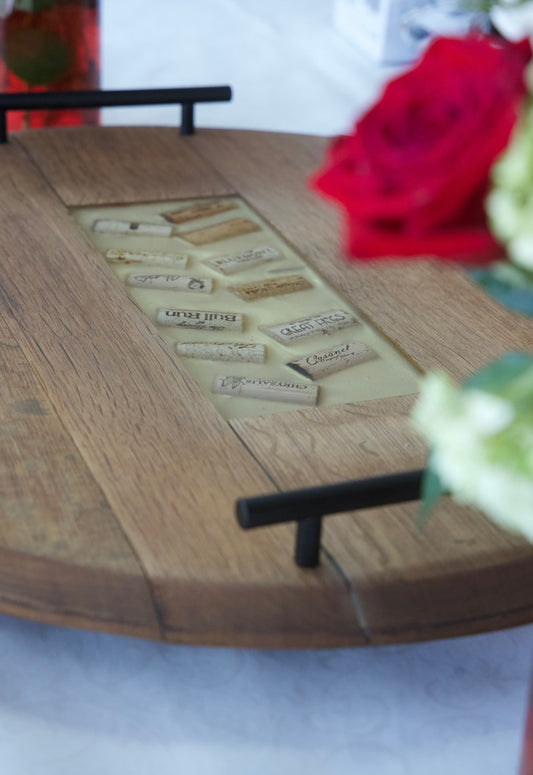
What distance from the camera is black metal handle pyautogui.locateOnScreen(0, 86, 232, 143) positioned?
1.55 m

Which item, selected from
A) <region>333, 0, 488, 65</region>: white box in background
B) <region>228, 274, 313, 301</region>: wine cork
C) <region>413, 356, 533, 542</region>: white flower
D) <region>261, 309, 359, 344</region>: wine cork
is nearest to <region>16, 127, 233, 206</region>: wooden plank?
<region>228, 274, 313, 301</region>: wine cork

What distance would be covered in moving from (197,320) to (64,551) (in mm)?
433

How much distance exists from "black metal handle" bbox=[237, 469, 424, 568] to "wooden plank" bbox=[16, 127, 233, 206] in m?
0.85

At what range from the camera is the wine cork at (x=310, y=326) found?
1199mm

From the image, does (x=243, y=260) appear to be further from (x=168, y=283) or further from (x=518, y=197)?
(x=518, y=197)

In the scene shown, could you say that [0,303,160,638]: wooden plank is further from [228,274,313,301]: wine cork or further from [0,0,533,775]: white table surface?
[228,274,313,301]: wine cork

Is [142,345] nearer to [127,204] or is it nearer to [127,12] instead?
[127,204]

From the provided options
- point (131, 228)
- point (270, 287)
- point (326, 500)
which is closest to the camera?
point (326, 500)

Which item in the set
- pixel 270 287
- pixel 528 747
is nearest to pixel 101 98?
pixel 270 287

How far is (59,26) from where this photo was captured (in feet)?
6.15

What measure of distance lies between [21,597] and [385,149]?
54 cm

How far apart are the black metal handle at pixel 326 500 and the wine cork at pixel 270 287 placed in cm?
57

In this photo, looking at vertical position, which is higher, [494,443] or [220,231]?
[494,443]

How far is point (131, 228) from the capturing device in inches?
56.2
